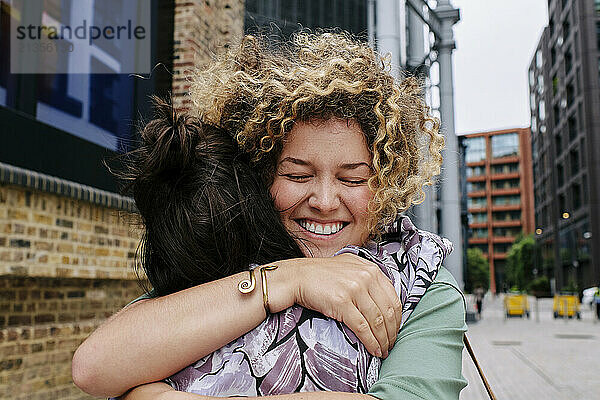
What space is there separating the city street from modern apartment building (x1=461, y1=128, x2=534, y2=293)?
120 meters

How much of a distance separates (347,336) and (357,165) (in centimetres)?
52

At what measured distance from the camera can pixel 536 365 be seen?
1305 cm

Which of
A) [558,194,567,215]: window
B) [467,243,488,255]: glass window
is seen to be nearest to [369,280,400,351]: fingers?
[558,194,567,215]: window

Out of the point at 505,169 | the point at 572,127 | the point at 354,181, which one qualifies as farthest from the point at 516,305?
the point at 505,169

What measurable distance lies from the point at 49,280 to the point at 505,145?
14379cm

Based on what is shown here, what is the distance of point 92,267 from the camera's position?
5.82 metres

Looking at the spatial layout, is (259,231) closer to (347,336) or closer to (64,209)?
(347,336)

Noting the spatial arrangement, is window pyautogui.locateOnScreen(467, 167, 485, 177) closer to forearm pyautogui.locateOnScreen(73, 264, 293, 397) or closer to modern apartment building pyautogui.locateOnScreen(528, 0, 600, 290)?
modern apartment building pyautogui.locateOnScreen(528, 0, 600, 290)

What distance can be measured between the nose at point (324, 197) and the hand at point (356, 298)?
0.22 metres

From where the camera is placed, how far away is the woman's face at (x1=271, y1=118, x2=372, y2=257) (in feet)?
5.84

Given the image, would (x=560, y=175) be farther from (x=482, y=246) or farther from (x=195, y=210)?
(x=195, y=210)

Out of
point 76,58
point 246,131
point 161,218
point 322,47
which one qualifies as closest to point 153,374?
point 161,218

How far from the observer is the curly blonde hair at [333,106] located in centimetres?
181

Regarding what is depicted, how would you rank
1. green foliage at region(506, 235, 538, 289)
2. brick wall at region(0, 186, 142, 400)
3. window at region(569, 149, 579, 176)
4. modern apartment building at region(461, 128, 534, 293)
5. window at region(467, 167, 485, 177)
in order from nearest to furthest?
brick wall at region(0, 186, 142, 400) → window at region(569, 149, 579, 176) → green foliage at region(506, 235, 538, 289) → modern apartment building at region(461, 128, 534, 293) → window at region(467, 167, 485, 177)
